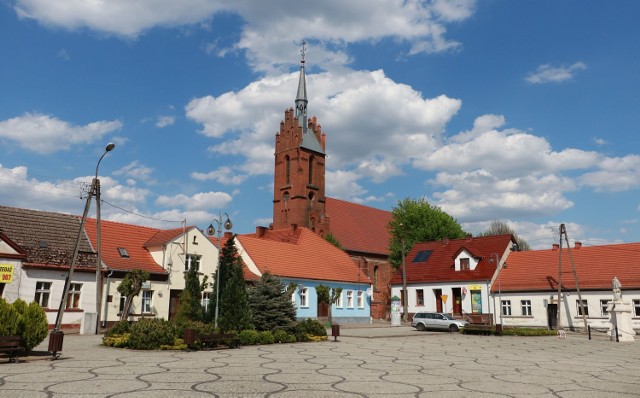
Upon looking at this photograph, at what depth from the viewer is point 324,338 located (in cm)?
2678

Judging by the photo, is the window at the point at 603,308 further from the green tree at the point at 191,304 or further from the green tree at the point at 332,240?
the green tree at the point at 191,304

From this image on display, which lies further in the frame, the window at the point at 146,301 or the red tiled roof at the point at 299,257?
the red tiled roof at the point at 299,257

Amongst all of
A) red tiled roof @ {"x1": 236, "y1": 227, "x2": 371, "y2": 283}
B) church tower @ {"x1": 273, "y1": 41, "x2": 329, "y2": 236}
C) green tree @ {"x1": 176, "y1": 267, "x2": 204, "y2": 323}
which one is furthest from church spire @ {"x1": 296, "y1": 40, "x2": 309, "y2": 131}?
green tree @ {"x1": 176, "y1": 267, "x2": 204, "y2": 323}

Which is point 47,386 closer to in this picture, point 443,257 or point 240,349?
point 240,349

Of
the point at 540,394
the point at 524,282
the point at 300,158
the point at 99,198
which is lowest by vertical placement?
the point at 540,394

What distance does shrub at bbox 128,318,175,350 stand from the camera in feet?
64.1

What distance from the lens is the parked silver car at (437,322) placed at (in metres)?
38.1

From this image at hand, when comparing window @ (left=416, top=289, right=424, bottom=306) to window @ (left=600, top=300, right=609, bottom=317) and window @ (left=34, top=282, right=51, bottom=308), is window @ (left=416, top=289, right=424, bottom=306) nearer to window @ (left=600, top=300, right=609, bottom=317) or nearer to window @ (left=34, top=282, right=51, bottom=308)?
window @ (left=600, top=300, right=609, bottom=317)

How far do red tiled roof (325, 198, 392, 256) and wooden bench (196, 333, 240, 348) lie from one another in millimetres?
40791

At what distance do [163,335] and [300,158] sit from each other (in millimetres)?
46991

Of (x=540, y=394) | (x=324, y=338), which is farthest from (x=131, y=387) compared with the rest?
(x=324, y=338)

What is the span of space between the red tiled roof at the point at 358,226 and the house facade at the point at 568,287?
69.2 feet

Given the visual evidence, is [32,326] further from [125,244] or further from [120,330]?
[125,244]

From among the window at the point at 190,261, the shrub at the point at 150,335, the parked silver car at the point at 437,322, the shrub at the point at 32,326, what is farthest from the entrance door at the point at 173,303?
the parked silver car at the point at 437,322
